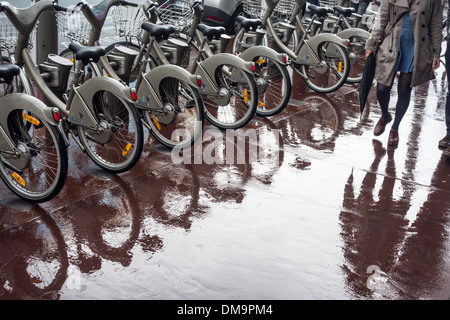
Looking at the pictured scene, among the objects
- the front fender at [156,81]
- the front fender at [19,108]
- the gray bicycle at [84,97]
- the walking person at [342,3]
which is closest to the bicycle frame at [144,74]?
the front fender at [156,81]

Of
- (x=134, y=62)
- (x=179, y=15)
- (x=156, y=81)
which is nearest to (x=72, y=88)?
(x=156, y=81)

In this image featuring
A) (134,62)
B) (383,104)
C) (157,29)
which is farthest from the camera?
(383,104)

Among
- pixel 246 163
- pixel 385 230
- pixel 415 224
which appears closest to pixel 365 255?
pixel 385 230

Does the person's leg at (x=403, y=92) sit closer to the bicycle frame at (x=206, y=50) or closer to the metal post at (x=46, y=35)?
the bicycle frame at (x=206, y=50)

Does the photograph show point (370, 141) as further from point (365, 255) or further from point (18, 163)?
point (18, 163)

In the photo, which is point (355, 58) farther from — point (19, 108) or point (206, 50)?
point (19, 108)

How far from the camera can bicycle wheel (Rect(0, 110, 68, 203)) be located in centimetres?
417

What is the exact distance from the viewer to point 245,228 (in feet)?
13.7

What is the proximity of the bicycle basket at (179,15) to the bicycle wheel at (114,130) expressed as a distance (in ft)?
6.31

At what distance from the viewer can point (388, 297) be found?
345 cm

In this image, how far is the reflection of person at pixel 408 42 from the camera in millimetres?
5711

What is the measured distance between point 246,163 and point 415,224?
63.0 inches

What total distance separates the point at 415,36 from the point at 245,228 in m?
2.80

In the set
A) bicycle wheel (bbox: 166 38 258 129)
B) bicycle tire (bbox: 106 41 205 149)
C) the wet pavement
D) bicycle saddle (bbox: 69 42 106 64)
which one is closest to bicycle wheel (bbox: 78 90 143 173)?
the wet pavement
